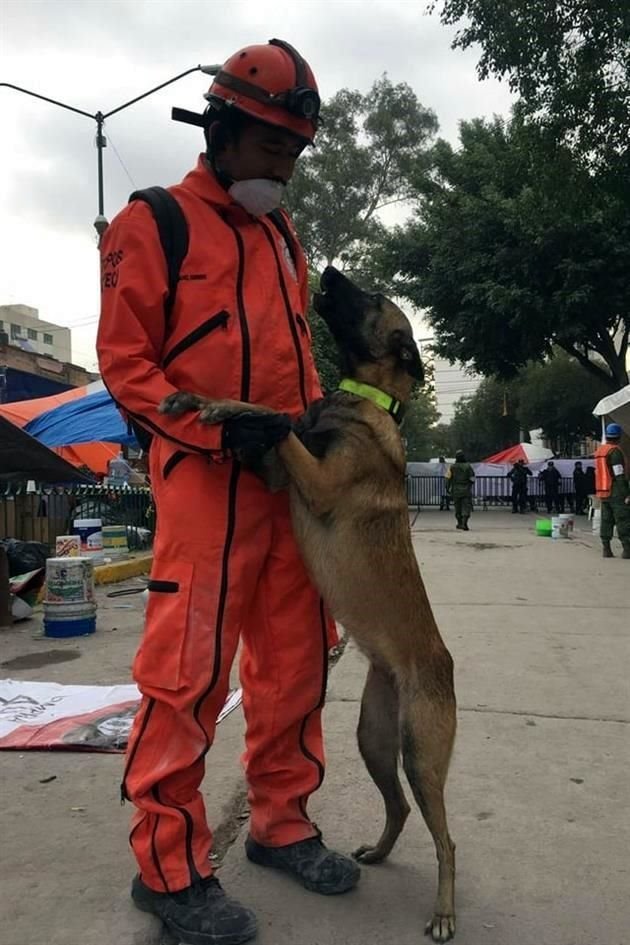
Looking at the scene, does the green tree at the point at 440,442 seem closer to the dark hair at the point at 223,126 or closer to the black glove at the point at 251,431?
the dark hair at the point at 223,126

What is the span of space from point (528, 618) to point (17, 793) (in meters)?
4.62

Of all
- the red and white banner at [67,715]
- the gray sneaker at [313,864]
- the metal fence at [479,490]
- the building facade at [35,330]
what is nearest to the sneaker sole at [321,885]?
the gray sneaker at [313,864]

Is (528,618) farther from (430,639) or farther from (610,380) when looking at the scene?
(610,380)

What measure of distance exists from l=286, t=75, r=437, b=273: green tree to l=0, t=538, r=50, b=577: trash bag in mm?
27903

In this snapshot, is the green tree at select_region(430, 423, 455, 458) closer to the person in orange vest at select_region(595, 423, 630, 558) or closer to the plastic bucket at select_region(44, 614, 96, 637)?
the person in orange vest at select_region(595, 423, 630, 558)

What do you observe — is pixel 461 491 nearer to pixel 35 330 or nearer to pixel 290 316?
pixel 290 316

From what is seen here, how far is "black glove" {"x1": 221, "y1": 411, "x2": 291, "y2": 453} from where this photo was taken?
2.02 metres

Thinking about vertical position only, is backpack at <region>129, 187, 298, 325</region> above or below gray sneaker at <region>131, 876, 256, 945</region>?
above

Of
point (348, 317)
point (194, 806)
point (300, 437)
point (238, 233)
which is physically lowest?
point (194, 806)

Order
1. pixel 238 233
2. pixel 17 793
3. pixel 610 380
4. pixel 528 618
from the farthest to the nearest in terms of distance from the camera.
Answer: pixel 610 380 → pixel 528 618 → pixel 17 793 → pixel 238 233

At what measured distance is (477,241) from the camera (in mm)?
19297

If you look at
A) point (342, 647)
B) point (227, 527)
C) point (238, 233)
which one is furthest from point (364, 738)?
point (342, 647)

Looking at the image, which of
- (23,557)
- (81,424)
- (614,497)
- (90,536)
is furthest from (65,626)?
(614,497)

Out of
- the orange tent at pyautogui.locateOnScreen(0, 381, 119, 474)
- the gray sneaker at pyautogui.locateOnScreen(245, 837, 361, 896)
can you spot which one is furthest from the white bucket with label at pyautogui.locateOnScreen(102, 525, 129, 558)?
the gray sneaker at pyautogui.locateOnScreen(245, 837, 361, 896)
